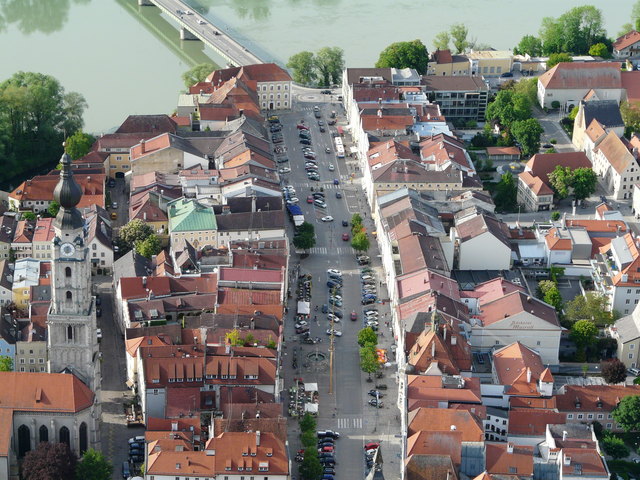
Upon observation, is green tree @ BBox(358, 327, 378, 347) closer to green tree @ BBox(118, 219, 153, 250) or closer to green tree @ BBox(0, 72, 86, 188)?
green tree @ BBox(118, 219, 153, 250)

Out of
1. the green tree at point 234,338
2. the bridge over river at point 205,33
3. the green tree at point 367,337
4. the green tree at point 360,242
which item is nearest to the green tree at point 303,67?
the bridge over river at point 205,33

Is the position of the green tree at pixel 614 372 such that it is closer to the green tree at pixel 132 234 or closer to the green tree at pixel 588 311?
the green tree at pixel 588 311

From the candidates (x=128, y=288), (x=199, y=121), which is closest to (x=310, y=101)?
(x=199, y=121)

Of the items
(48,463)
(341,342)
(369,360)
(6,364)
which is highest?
(341,342)

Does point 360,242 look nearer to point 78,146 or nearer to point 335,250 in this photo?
point 335,250

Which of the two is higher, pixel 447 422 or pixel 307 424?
pixel 307 424

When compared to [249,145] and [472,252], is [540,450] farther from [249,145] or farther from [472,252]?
[249,145]

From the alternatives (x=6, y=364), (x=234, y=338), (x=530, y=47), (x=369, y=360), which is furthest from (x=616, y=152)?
(x=6, y=364)
